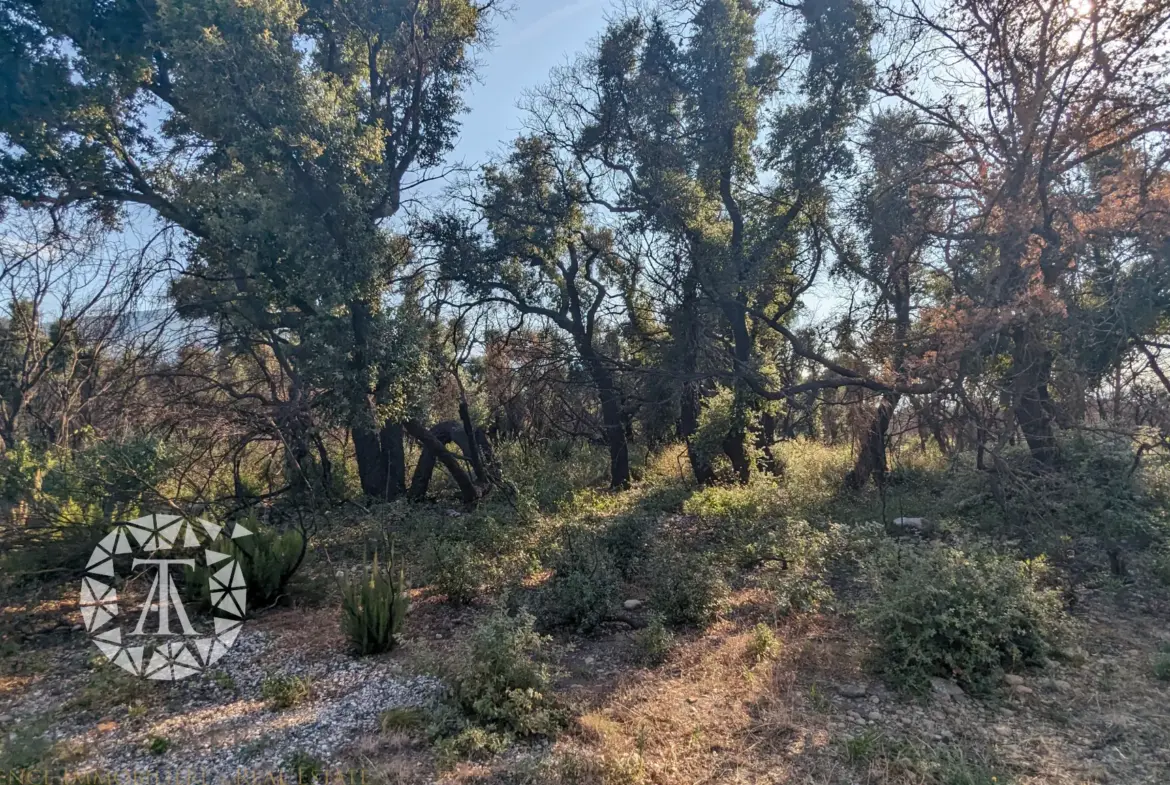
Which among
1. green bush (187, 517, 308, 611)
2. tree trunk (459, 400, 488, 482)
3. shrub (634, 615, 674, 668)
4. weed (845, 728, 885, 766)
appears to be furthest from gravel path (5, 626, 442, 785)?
tree trunk (459, 400, 488, 482)

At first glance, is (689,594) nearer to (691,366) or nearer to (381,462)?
(691,366)

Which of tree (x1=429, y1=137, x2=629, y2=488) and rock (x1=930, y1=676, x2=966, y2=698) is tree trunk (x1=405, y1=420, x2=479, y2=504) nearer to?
tree (x1=429, y1=137, x2=629, y2=488)

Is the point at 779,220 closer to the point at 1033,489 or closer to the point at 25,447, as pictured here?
the point at 1033,489

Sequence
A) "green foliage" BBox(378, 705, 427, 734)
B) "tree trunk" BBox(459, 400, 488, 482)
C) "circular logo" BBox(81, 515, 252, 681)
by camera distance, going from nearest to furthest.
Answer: "green foliage" BBox(378, 705, 427, 734) < "circular logo" BBox(81, 515, 252, 681) < "tree trunk" BBox(459, 400, 488, 482)

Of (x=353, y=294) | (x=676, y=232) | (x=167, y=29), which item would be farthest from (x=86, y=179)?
(x=676, y=232)

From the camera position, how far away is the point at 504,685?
11.5ft

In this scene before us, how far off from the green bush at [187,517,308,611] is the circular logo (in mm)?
52

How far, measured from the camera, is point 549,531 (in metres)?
7.37

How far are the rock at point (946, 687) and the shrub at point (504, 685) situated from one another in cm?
234

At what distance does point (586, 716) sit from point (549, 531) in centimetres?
389

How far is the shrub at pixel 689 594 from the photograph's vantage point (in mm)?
4941

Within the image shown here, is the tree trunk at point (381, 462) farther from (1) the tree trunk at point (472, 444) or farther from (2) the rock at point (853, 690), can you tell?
(2) the rock at point (853, 690)

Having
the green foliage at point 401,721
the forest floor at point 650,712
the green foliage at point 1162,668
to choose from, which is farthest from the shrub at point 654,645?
the green foliage at point 1162,668

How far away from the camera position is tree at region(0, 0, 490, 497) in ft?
19.5
